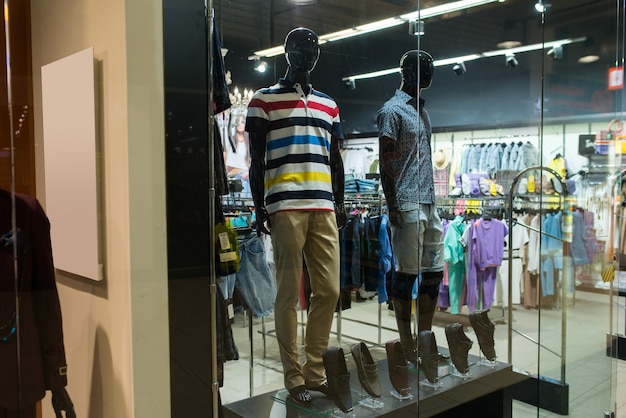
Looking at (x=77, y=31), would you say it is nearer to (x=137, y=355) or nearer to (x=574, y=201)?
(x=137, y=355)

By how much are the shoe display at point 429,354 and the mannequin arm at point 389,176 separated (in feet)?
2.04

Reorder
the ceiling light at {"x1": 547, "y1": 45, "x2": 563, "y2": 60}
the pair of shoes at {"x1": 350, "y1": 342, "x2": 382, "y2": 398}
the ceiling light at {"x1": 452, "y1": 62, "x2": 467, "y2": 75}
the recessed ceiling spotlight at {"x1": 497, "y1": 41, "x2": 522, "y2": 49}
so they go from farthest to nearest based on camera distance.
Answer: the ceiling light at {"x1": 547, "y1": 45, "x2": 563, "y2": 60}
the recessed ceiling spotlight at {"x1": 497, "y1": 41, "x2": 522, "y2": 49}
the ceiling light at {"x1": 452, "y1": 62, "x2": 467, "y2": 75}
the pair of shoes at {"x1": 350, "y1": 342, "x2": 382, "y2": 398}

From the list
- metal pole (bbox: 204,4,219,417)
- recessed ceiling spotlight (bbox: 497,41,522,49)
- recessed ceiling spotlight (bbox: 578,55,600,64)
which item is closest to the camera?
metal pole (bbox: 204,4,219,417)

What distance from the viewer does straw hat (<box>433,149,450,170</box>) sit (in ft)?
8.89

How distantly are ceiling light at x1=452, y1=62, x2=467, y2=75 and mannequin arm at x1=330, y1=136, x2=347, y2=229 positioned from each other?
3.32 ft

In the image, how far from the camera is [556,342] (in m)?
3.32

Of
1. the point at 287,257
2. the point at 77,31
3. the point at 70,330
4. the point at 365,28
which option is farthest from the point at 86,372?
the point at 365,28

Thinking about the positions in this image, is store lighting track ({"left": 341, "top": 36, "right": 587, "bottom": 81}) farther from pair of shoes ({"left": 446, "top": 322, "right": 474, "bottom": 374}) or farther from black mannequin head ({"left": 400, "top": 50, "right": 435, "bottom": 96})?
pair of shoes ({"left": 446, "top": 322, "right": 474, "bottom": 374})

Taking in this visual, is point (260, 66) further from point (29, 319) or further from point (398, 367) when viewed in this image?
point (398, 367)

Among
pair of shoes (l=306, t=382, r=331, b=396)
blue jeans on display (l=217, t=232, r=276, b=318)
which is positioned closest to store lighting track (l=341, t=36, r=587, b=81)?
blue jeans on display (l=217, t=232, r=276, b=318)

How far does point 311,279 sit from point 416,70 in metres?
1.22

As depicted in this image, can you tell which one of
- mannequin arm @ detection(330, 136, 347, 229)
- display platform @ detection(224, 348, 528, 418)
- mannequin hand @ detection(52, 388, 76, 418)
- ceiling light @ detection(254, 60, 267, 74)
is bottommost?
display platform @ detection(224, 348, 528, 418)

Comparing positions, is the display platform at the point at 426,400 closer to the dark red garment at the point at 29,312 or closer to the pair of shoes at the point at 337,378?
the pair of shoes at the point at 337,378

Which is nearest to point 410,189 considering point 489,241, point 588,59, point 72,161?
point 489,241
